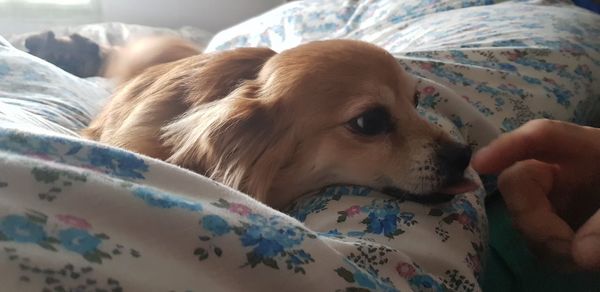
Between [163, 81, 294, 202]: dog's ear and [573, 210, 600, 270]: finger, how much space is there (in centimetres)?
42

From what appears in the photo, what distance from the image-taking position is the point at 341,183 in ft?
2.90

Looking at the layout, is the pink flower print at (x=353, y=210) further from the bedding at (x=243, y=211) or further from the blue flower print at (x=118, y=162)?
the blue flower print at (x=118, y=162)

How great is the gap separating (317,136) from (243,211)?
416 mm

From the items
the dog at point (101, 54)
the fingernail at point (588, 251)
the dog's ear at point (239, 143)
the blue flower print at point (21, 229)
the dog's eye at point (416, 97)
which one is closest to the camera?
the blue flower print at point (21, 229)

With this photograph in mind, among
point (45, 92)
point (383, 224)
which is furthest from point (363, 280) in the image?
point (45, 92)

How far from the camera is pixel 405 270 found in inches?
24.0

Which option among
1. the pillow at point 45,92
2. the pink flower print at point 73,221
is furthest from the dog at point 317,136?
the pink flower print at point 73,221

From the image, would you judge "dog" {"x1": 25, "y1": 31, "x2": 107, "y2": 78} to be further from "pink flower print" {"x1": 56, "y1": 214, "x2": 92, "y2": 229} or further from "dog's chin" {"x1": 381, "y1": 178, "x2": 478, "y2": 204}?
"pink flower print" {"x1": 56, "y1": 214, "x2": 92, "y2": 229}

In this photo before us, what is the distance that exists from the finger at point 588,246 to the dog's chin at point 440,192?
0.17 meters

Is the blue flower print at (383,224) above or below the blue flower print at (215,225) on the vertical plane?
below

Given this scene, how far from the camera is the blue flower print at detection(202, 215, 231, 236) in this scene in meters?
0.47

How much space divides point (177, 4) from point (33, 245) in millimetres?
2596

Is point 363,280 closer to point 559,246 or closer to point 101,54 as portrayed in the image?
point 559,246

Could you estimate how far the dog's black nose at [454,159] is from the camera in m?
0.89
